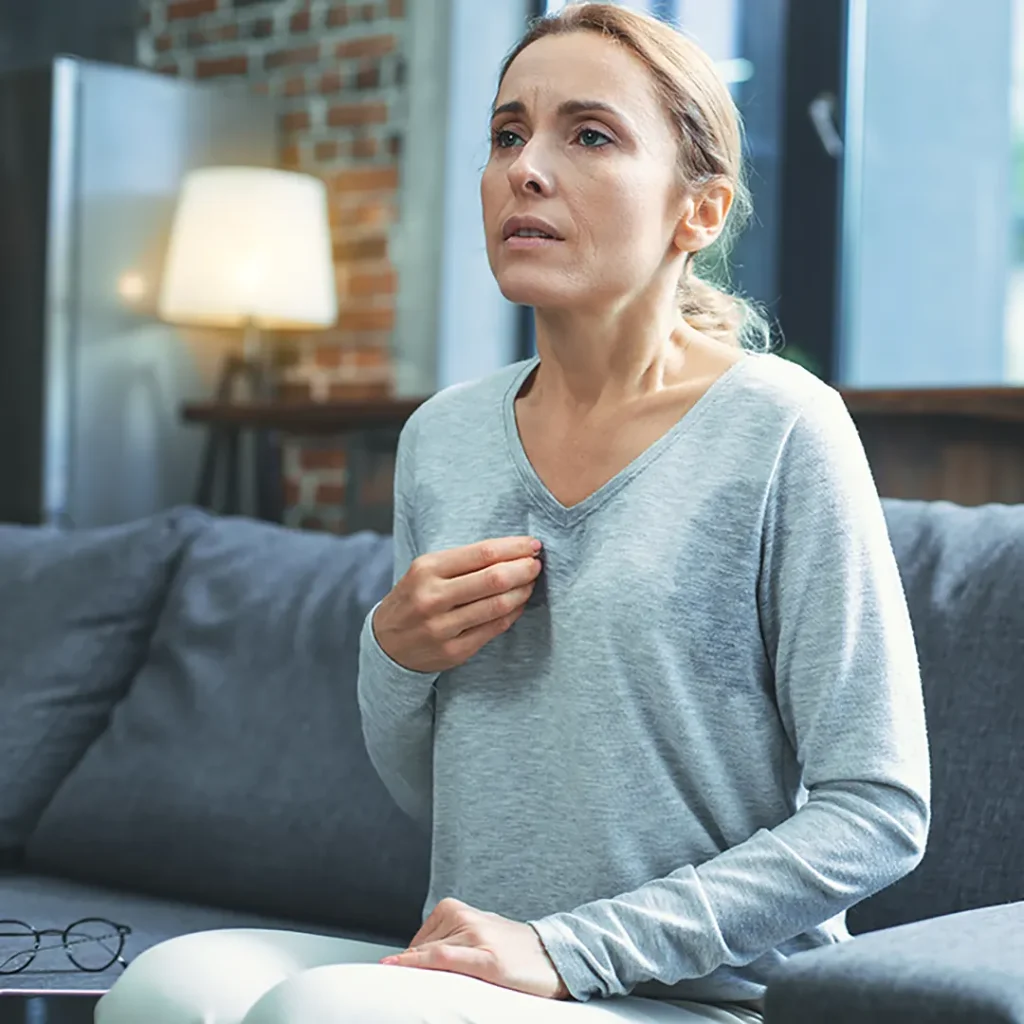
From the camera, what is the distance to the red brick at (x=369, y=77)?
4062 millimetres

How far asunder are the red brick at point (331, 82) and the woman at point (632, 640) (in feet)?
9.03

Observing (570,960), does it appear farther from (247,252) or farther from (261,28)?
(261,28)

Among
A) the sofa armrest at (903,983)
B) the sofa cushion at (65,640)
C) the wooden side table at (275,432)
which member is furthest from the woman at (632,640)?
the wooden side table at (275,432)

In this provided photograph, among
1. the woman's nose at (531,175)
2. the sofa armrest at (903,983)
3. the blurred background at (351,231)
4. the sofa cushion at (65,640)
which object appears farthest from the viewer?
the blurred background at (351,231)

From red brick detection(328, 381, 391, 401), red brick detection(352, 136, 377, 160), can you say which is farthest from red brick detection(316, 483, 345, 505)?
red brick detection(352, 136, 377, 160)

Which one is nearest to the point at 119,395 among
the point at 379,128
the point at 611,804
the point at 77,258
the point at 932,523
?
the point at 77,258

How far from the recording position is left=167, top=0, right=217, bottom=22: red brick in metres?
4.41

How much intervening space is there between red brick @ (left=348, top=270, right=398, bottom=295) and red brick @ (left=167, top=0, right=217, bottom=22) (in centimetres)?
90

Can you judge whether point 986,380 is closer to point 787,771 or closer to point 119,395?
point 119,395

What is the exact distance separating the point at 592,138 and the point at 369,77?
2.80m

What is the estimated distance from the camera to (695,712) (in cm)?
135

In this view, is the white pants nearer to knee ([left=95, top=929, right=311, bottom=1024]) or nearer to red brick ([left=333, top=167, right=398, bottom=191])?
knee ([left=95, top=929, right=311, bottom=1024])

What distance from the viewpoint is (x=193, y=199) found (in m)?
3.75

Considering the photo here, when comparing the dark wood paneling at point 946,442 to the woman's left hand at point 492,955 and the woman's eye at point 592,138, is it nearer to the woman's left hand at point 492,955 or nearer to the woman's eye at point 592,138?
the woman's eye at point 592,138
